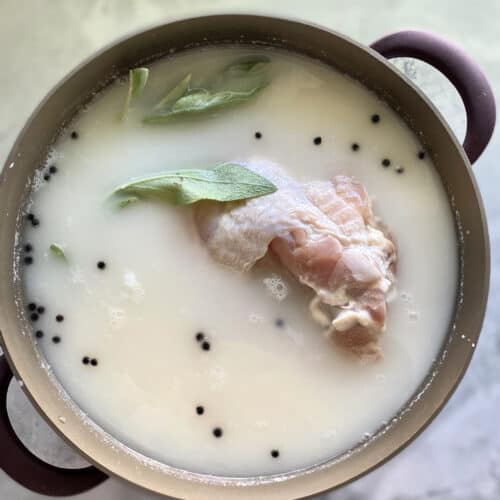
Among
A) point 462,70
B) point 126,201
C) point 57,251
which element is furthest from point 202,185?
point 462,70

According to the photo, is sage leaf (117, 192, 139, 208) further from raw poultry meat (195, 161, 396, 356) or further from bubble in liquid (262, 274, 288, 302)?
bubble in liquid (262, 274, 288, 302)

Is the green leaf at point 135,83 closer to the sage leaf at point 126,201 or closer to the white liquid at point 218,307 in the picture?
the white liquid at point 218,307

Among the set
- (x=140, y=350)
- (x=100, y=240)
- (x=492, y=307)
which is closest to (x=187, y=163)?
(x=100, y=240)

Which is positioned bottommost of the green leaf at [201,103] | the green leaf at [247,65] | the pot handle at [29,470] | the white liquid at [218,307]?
the pot handle at [29,470]

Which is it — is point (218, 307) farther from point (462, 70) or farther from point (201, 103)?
point (462, 70)

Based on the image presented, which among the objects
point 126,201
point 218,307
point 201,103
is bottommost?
point 218,307

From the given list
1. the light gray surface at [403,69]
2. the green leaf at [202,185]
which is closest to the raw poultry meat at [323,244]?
the green leaf at [202,185]

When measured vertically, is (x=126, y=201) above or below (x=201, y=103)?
below
